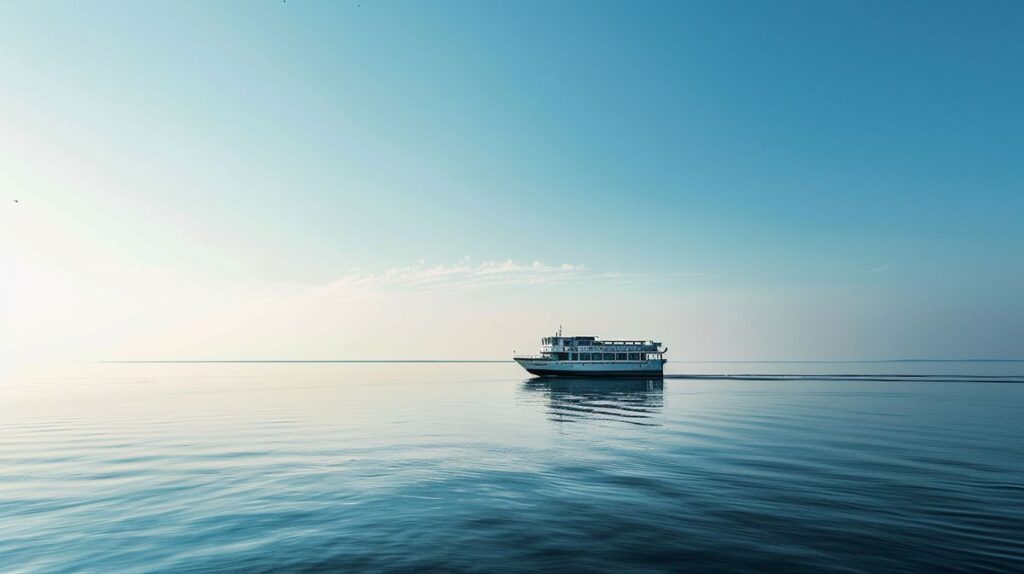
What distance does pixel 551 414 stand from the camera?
4931 cm

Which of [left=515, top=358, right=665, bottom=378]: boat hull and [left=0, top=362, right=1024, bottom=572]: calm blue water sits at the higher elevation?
[left=515, top=358, right=665, bottom=378]: boat hull

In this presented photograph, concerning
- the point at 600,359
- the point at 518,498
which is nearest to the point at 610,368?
the point at 600,359

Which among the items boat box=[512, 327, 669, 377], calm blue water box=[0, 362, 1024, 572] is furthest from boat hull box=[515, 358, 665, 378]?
calm blue water box=[0, 362, 1024, 572]

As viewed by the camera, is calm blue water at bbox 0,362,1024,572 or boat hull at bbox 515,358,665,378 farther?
boat hull at bbox 515,358,665,378

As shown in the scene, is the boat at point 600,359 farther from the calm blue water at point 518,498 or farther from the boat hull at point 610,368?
the calm blue water at point 518,498

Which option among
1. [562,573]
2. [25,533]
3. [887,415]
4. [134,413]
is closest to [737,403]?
[887,415]

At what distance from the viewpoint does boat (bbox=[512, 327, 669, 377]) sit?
377 ft

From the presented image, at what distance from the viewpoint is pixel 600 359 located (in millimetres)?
115750

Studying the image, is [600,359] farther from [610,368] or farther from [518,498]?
[518,498]

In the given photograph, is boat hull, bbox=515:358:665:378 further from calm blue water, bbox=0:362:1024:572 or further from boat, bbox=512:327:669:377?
calm blue water, bbox=0:362:1024:572

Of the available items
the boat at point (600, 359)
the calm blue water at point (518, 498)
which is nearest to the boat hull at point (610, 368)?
the boat at point (600, 359)

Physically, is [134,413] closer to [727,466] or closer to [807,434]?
[727,466]

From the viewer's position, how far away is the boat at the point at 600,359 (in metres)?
115

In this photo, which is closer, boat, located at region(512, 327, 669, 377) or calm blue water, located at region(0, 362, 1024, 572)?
calm blue water, located at region(0, 362, 1024, 572)
